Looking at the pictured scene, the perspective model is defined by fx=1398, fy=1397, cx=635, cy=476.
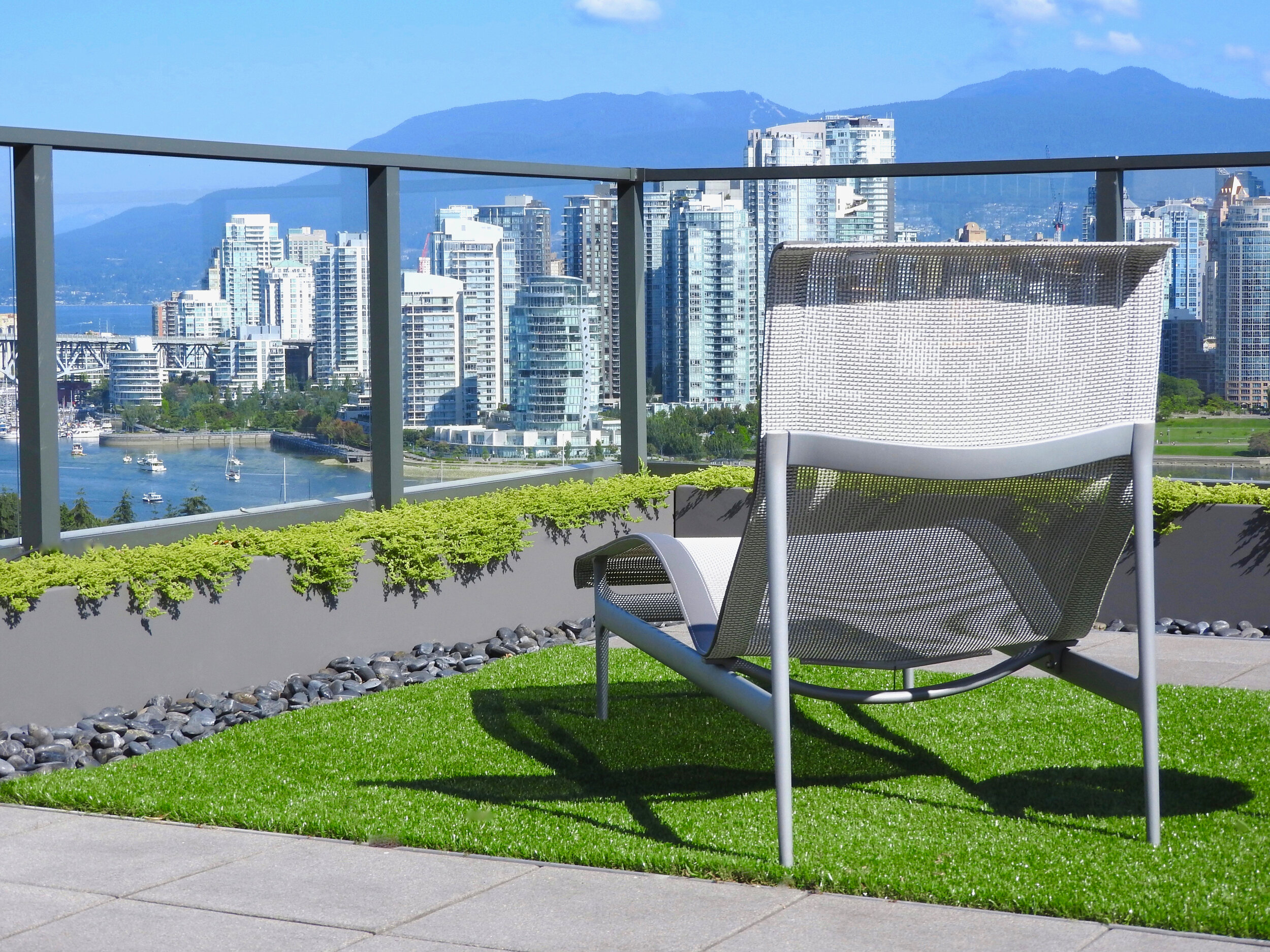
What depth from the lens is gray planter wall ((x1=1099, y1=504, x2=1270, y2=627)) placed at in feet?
20.4

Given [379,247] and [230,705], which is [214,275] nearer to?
[379,247]

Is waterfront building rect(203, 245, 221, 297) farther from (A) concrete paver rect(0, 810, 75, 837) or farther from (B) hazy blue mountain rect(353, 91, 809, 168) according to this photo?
(B) hazy blue mountain rect(353, 91, 809, 168)

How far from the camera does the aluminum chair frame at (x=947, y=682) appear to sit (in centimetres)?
305

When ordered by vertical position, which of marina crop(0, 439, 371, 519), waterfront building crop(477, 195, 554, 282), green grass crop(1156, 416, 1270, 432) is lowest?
marina crop(0, 439, 371, 519)

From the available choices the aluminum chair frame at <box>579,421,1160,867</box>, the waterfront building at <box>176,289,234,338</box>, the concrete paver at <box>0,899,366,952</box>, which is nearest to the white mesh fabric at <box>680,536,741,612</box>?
the aluminum chair frame at <box>579,421,1160,867</box>

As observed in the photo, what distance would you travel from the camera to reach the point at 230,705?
16.0ft

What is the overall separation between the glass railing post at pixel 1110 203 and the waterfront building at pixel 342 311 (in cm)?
349

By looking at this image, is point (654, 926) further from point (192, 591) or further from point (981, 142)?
point (981, 142)

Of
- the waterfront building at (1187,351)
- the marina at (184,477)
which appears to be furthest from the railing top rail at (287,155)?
the waterfront building at (1187,351)

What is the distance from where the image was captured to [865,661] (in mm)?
3512

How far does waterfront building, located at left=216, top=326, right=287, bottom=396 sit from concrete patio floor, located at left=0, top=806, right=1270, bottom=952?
9.60 feet

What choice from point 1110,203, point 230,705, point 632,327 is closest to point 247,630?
point 230,705

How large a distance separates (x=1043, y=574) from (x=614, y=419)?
14.6 feet

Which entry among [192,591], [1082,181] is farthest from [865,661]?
[1082,181]
